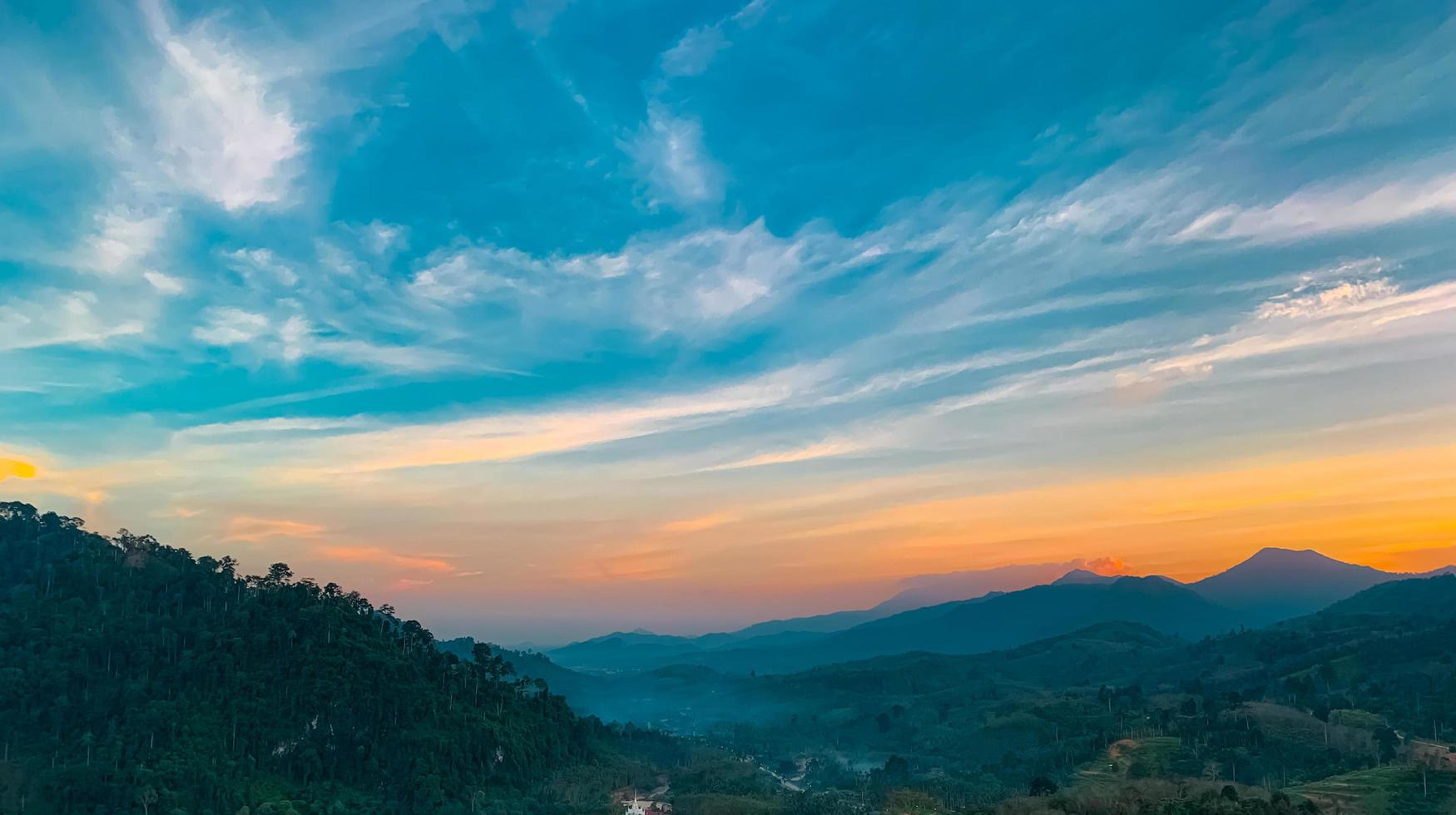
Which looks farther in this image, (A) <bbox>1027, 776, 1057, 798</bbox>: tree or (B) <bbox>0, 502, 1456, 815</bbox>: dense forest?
(A) <bbox>1027, 776, 1057, 798</bbox>: tree

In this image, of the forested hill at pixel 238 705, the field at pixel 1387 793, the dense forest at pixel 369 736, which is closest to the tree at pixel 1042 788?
the dense forest at pixel 369 736

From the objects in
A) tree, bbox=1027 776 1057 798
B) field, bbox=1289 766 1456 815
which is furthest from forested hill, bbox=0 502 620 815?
field, bbox=1289 766 1456 815

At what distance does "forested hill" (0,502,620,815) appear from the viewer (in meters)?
94.4

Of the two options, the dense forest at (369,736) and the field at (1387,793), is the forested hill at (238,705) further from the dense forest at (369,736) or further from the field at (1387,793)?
the field at (1387,793)

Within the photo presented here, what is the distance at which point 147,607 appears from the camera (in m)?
125

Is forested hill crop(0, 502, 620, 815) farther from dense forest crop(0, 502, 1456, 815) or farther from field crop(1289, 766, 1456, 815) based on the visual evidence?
field crop(1289, 766, 1456, 815)

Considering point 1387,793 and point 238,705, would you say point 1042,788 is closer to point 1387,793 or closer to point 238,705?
point 1387,793

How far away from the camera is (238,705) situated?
345 ft

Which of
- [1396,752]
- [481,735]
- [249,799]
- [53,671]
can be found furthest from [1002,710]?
[53,671]

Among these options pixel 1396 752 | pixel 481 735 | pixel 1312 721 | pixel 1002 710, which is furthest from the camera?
pixel 1002 710

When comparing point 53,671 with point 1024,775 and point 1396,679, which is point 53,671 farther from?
point 1396,679

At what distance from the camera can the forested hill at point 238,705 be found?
94.4 m

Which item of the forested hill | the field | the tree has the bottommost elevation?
the tree

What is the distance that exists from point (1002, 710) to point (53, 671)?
172036mm
